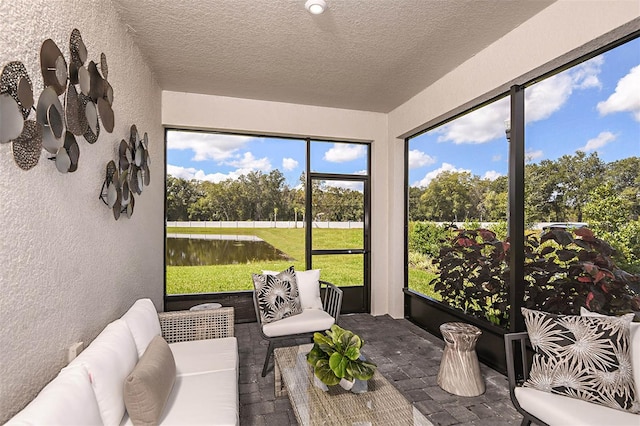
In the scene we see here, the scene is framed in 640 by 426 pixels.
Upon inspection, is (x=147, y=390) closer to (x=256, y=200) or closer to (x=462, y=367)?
(x=462, y=367)

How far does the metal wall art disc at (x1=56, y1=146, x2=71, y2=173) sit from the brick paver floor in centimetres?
188

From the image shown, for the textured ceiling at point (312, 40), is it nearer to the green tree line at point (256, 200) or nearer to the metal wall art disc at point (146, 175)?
the metal wall art disc at point (146, 175)

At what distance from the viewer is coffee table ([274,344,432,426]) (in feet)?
5.40

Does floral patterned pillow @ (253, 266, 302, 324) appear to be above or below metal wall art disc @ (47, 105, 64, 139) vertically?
below

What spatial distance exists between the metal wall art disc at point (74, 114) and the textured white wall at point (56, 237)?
0.09m

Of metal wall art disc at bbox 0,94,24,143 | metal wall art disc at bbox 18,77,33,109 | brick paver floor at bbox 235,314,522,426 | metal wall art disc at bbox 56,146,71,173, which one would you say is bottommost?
brick paver floor at bbox 235,314,522,426

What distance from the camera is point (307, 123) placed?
4.42 m

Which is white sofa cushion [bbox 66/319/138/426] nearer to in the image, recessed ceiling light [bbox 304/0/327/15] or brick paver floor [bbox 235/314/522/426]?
brick paver floor [bbox 235/314/522/426]

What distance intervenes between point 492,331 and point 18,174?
352 centimetres


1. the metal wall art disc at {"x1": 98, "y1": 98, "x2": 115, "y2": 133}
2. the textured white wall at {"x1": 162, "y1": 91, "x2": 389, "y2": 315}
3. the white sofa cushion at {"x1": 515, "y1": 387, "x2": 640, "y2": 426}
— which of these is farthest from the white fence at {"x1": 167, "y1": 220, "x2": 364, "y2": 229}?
the white sofa cushion at {"x1": 515, "y1": 387, "x2": 640, "y2": 426}

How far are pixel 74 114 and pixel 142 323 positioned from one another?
1.28 meters

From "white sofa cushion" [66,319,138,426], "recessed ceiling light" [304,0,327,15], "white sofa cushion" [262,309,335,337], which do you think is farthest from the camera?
"white sofa cushion" [262,309,335,337]

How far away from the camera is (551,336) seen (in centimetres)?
189

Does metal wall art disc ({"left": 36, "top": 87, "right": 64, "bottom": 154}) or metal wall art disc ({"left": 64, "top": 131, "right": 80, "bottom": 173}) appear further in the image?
metal wall art disc ({"left": 64, "top": 131, "right": 80, "bottom": 173})
